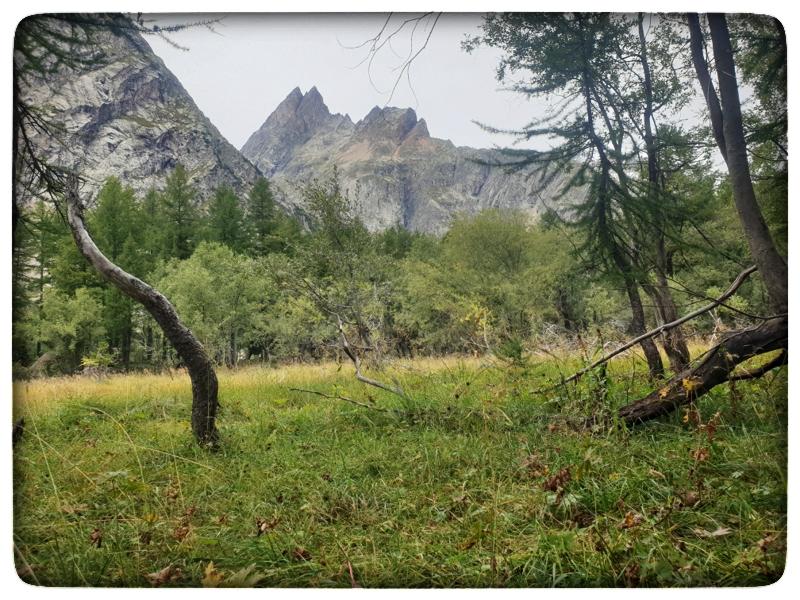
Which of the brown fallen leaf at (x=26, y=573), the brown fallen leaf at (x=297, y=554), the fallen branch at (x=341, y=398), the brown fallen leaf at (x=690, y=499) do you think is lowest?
the brown fallen leaf at (x=26, y=573)

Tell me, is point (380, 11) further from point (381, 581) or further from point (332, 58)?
point (381, 581)

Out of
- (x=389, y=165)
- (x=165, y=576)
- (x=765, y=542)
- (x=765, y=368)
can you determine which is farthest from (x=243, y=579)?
(x=389, y=165)

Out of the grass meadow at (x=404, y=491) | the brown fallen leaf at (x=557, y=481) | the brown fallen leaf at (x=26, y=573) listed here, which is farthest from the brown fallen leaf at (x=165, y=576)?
the brown fallen leaf at (x=557, y=481)

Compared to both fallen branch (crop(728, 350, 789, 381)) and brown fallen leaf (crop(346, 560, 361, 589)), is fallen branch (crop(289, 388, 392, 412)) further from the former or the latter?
fallen branch (crop(728, 350, 789, 381))

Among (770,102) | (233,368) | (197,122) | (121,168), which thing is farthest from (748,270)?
(121,168)

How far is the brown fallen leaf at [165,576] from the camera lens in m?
2.14

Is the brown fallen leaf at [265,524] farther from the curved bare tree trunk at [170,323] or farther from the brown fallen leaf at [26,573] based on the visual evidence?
the brown fallen leaf at [26,573]

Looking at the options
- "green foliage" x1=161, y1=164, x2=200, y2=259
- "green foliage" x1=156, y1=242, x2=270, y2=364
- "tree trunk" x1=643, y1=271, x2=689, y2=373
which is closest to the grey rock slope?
"green foliage" x1=161, y1=164, x2=200, y2=259

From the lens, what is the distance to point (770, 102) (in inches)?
110

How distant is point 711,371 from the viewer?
10.2 feet

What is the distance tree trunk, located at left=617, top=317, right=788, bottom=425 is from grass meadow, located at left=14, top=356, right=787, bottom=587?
0.12 m

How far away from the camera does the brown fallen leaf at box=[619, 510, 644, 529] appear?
2049 mm

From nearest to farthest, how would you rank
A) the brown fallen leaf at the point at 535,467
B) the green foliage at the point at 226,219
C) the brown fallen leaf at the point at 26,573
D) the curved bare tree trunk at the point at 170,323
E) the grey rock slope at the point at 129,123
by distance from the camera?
the brown fallen leaf at the point at 26,573 → the brown fallen leaf at the point at 535,467 → the grey rock slope at the point at 129,123 → the curved bare tree trunk at the point at 170,323 → the green foliage at the point at 226,219

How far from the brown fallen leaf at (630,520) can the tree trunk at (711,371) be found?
1138 millimetres
